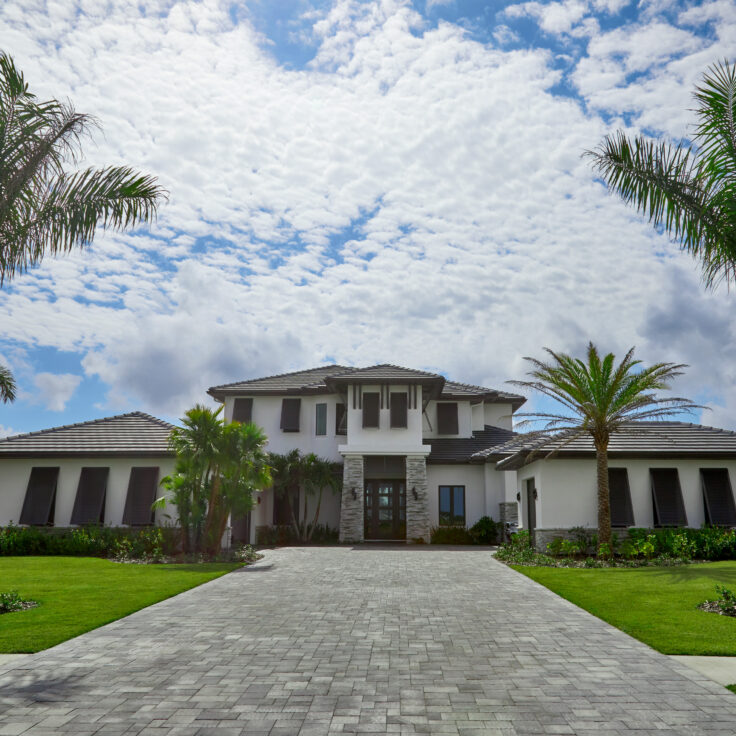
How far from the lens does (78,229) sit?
10.3 m

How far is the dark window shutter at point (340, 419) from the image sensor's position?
30.3m

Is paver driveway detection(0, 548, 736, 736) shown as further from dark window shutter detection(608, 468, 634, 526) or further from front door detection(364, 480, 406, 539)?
front door detection(364, 480, 406, 539)

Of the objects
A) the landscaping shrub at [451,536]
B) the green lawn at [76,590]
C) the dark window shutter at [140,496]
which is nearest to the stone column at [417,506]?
the landscaping shrub at [451,536]

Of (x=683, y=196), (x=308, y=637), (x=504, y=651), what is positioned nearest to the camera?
(x=504, y=651)

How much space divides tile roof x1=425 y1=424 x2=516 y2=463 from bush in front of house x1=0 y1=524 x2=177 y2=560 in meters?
12.1

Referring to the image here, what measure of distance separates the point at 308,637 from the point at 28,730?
13.5 feet

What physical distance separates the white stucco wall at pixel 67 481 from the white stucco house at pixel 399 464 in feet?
0.13

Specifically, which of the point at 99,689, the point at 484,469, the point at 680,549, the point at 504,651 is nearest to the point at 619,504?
the point at 680,549

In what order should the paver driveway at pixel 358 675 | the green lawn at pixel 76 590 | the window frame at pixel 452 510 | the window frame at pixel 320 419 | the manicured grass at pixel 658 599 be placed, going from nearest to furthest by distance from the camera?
the paver driveway at pixel 358 675
the manicured grass at pixel 658 599
the green lawn at pixel 76 590
the window frame at pixel 452 510
the window frame at pixel 320 419

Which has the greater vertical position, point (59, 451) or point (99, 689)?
point (59, 451)

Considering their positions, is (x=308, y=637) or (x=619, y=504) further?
(x=619, y=504)

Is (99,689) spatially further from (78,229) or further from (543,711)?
(78,229)

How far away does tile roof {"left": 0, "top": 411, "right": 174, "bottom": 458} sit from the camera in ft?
82.2

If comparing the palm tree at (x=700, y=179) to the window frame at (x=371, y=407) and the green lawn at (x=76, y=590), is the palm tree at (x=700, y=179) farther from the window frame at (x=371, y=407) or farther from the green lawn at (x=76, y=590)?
the window frame at (x=371, y=407)
